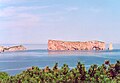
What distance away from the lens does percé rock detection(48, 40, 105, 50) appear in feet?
582

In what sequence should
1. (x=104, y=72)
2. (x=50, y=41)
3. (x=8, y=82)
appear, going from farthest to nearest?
(x=50, y=41) → (x=8, y=82) → (x=104, y=72)

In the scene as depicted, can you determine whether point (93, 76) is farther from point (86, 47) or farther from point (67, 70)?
point (86, 47)

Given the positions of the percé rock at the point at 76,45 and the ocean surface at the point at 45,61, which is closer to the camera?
the ocean surface at the point at 45,61

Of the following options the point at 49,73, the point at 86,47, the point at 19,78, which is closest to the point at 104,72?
the point at 49,73

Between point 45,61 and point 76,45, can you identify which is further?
point 76,45

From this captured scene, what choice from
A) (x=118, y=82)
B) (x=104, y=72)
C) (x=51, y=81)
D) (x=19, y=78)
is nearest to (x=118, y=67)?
(x=104, y=72)

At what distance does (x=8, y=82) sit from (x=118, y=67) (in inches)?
201

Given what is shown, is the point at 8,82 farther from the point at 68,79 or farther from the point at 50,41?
the point at 50,41

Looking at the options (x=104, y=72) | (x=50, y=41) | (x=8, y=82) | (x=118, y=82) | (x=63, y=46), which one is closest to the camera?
(x=118, y=82)

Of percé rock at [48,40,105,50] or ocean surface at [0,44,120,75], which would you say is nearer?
ocean surface at [0,44,120,75]

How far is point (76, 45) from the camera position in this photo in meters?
184

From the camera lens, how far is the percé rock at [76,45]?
582 feet

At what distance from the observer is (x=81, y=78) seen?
585 inches

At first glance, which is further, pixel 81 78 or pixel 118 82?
pixel 81 78
